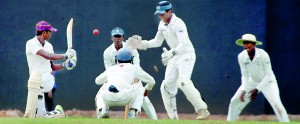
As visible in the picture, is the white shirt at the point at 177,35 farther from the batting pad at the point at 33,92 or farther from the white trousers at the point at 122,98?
the batting pad at the point at 33,92

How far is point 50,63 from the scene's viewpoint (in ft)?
57.6

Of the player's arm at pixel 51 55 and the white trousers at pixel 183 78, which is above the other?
the player's arm at pixel 51 55

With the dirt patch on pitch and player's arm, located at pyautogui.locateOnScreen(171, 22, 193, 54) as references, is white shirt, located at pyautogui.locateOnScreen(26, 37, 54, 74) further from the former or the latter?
the dirt patch on pitch

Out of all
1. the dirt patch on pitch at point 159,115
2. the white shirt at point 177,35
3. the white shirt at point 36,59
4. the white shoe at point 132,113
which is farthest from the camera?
the dirt patch on pitch at point 159,115

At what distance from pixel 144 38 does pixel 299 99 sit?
2885mm

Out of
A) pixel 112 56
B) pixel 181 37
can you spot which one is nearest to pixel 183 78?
pixel 181 37

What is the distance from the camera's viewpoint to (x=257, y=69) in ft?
59.1

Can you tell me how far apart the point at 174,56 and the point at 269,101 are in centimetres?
166

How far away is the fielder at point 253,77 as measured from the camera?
703 inches

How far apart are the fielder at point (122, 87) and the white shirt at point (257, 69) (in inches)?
79.8

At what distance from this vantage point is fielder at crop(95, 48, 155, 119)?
16.1 metres

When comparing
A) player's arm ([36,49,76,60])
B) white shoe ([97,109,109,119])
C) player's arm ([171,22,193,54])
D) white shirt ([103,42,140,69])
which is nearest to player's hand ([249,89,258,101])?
player's arm ([171,22,193,54])

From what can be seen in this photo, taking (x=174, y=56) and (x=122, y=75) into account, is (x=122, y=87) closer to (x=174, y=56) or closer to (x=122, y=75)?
(x=122, y=75)

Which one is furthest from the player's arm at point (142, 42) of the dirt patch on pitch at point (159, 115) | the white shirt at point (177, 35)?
the dirt patch on pitch at point (159, 115)
